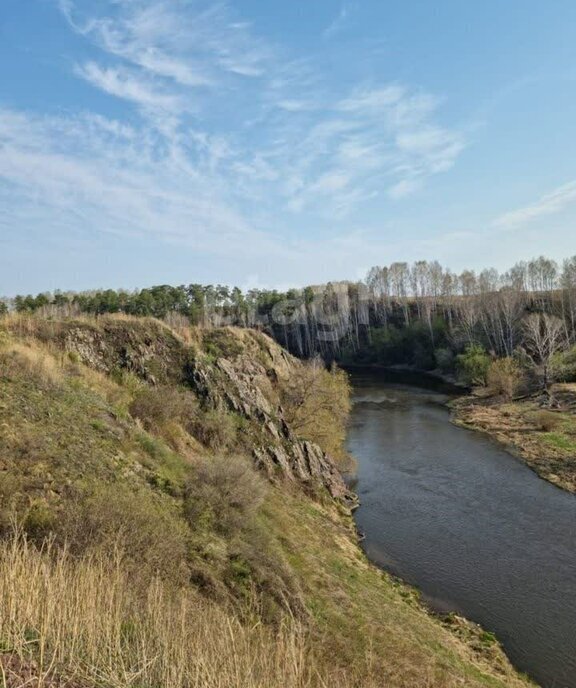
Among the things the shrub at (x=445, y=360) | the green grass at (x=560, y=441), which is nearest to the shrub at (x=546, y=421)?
the green grass at (x=560, y=441)

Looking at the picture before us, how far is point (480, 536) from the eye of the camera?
84.4 feet

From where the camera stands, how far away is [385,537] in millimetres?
26250

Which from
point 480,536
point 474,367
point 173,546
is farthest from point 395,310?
point 173,546

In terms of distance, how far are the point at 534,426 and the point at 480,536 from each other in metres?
26.1

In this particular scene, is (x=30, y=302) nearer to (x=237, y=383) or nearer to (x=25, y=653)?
(x=237, y=383)

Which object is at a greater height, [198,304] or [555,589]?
[198,304]

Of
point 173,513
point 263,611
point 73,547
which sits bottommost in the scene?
point 263,611

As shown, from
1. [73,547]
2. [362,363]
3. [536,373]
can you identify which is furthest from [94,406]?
[362,363]

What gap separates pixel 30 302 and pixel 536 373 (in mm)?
95681

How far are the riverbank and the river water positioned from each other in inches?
63.1

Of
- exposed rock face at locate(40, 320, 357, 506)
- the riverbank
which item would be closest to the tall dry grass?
exposed rock face at locate(40, 320, 357, 506)

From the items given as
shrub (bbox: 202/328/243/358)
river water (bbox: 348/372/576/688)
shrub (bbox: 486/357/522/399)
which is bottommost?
river water (bbox: 348/372/576/688)

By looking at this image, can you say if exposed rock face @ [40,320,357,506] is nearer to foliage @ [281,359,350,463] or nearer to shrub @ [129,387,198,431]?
shrub @ [129,387,198,431]

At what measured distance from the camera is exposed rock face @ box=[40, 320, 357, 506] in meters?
29.4
